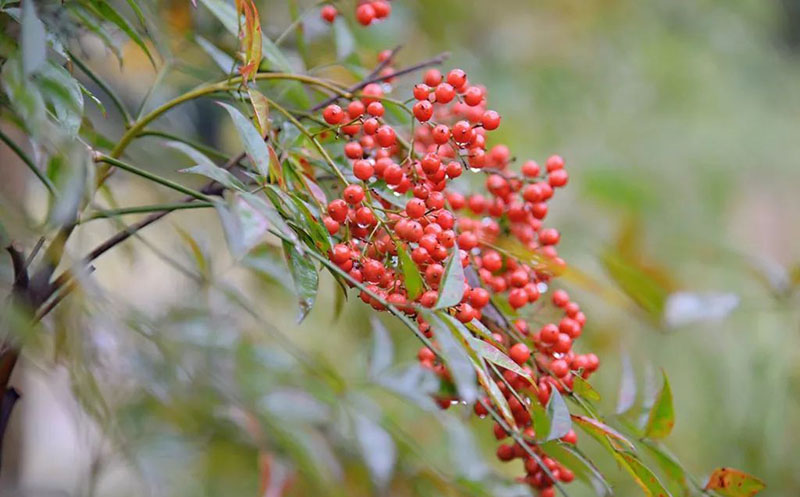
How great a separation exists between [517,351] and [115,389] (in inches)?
20.6

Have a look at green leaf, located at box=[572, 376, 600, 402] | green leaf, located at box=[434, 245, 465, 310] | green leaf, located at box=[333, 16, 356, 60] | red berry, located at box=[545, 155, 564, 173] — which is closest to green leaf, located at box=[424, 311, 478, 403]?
green leaf, located at box=[434, 245, 465, 310]

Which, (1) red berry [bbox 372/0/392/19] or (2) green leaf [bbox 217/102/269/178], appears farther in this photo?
(1) red berry [bbox 372/0/392/19]

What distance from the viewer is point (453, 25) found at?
1.62 metres

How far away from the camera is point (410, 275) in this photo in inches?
17.1

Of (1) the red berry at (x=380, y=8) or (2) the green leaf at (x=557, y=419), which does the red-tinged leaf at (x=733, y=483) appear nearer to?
(2) the green leaf at (x=557, y=419)

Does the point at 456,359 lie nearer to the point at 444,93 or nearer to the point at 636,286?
→ the point at 444,93

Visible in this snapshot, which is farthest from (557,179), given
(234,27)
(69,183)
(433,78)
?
(69,183)

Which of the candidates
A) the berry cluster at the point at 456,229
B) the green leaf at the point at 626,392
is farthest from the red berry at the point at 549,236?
the green leaf at the point at 626,392

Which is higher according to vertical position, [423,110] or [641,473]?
[423,110]

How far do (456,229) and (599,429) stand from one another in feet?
0.51

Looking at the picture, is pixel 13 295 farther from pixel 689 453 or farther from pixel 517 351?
pixel 689 453

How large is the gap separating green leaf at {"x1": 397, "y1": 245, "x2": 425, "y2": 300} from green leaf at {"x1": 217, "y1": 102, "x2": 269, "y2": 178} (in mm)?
79

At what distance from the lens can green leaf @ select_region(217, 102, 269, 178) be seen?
0.42 m

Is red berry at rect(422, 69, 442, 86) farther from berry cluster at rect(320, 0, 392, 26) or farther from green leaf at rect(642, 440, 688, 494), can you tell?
green leaf at rect(642, 440, 688, 494)
